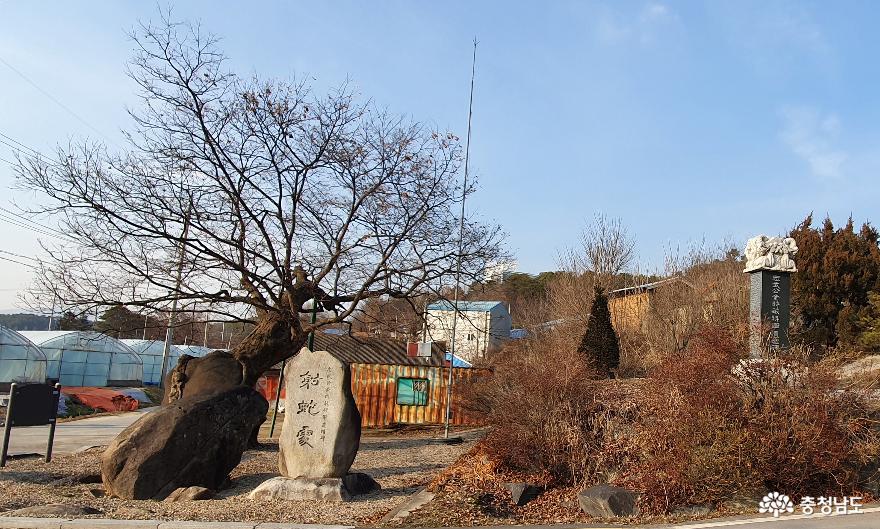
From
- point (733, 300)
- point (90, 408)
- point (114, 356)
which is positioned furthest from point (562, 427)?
point (114, 356)

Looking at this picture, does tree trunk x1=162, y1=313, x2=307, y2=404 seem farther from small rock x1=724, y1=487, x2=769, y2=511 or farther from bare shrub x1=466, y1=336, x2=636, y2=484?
small rock x1=724, y1=487, x2=769, y2=511

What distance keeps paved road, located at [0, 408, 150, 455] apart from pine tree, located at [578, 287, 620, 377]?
12766 millimetres

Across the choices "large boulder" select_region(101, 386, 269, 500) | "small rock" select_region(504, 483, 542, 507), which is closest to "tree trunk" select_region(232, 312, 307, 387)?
"large boulder" select_region(101, 386, 269, 500)

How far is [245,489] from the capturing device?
10180 mm

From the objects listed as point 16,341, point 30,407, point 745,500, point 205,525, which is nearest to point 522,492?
point 745,500

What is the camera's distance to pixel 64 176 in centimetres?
1291

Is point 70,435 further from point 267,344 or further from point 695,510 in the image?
point 695,510

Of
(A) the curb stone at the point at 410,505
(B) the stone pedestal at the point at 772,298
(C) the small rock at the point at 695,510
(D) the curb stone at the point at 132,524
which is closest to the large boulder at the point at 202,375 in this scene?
(A) the curb stone at the point at 410,505

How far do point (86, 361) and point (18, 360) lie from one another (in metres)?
7.65

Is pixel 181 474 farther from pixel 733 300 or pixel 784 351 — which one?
pixel 733 300

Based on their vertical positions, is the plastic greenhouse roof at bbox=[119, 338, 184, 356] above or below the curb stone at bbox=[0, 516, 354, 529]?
above

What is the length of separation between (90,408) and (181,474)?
22691 mm

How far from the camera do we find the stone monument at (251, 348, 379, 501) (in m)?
9.16

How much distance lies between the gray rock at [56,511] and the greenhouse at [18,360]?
1092 inches
